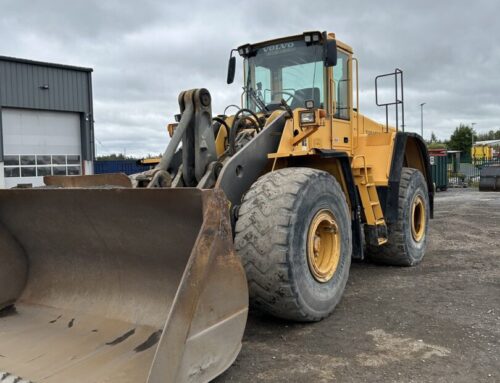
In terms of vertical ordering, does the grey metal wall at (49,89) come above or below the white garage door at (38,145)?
above

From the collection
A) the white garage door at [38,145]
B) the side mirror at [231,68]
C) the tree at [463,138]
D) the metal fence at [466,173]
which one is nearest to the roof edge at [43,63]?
the white garage door at [38,145]

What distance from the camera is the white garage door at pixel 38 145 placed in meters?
18.8

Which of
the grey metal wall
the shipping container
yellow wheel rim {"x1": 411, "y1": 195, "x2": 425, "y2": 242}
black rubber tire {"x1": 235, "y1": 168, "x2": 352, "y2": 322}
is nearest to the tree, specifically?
the shipping container

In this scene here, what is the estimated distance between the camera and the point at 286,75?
5723 mm

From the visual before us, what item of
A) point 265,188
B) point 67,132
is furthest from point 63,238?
point 67,132

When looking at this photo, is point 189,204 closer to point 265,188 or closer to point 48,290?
point 265,188

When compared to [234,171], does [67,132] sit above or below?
above

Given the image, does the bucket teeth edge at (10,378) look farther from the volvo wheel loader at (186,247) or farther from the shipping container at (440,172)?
the shipping container at (440,172)

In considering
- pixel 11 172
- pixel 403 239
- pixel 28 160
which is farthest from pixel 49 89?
pixel 403 239

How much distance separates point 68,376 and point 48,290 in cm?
140

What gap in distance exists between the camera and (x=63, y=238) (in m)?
4.17

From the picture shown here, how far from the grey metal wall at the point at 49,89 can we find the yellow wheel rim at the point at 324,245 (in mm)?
16433

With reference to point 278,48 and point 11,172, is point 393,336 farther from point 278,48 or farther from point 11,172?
Answer: point 11,172

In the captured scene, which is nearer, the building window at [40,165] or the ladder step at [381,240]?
the ladder step at [381,240]
